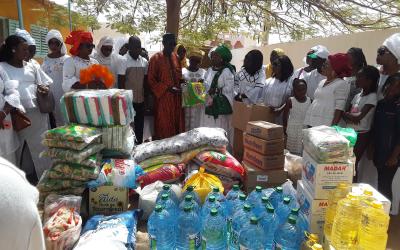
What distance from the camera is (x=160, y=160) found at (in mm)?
3889

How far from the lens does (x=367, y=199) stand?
7.48 feet

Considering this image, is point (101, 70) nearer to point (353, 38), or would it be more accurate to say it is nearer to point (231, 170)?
point (231, 170)

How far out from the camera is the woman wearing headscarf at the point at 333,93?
3.80 m

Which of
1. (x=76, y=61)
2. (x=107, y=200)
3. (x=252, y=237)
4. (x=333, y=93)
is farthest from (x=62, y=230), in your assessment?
(x=333, y=93)

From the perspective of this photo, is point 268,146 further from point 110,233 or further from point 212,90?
point 110,233

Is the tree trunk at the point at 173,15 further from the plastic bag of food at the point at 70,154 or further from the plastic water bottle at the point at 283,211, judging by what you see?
the plastic water bottle at the point at 283,211

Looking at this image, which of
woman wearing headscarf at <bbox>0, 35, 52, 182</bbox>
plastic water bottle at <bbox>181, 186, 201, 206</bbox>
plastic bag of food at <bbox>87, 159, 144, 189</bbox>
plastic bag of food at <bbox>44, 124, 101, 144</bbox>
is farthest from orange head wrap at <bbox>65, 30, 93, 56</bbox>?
plastic water bottle at <bbox>181, 186, 201, 206</bbox>

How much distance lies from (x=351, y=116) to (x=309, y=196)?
5.12 ft

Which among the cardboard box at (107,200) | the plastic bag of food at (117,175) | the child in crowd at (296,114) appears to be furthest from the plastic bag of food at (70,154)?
the child in crowd at (296,114)

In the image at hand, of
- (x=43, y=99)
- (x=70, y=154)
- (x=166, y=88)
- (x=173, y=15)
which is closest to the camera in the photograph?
(x=70, y=154)

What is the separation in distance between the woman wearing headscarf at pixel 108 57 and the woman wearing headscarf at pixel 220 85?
4.64 feet

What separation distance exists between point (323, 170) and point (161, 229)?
1314mm

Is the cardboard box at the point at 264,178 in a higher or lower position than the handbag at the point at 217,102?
lower

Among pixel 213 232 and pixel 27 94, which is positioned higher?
pixel 27 94
